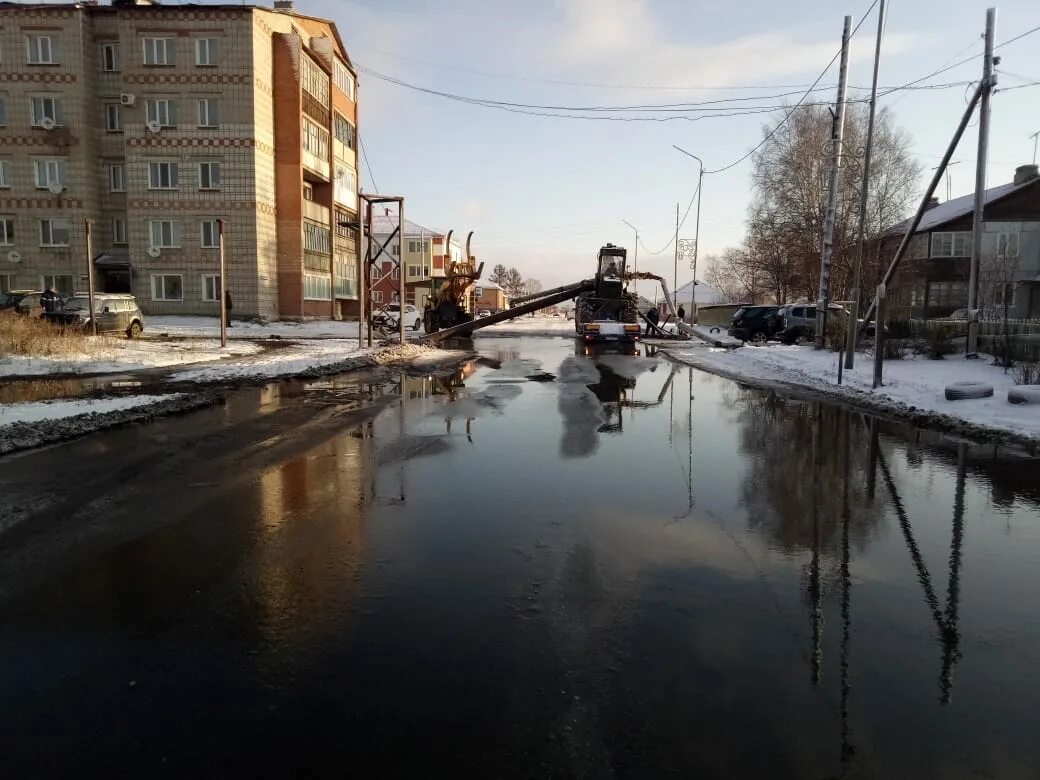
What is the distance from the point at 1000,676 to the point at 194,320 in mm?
43060

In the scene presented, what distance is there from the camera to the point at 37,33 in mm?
42406

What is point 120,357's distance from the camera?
20.6 metres

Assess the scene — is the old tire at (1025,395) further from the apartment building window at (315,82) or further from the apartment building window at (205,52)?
the apartment building window at (315,82)

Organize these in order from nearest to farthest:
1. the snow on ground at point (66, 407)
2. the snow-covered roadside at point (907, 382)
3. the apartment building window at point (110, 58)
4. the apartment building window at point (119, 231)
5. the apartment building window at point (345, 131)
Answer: the snow on ground at point (66, 407), the snow-covered roadside at point (907, 382), the apartment building window at point (110, 58), the apartment building window at point (119, 231), the apartment building window at point (345, 131)

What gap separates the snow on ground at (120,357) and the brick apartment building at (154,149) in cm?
1757

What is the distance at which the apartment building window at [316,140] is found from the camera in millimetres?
46219

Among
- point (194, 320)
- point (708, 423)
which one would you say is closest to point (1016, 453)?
point (708, 423)

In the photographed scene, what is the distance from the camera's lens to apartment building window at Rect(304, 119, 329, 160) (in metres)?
46.2

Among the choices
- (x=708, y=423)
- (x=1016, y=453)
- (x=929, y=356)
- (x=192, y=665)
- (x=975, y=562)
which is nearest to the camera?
(x=192, y=665)

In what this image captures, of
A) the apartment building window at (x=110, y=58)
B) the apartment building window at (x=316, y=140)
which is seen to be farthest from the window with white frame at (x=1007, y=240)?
the apartment building window at (x=110, y=58)

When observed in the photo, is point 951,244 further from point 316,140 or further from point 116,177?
point 116,177

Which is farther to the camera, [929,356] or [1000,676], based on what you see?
[929,356]

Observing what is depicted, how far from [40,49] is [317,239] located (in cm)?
1772

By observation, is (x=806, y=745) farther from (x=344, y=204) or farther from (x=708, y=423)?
(x=344, y=204)
